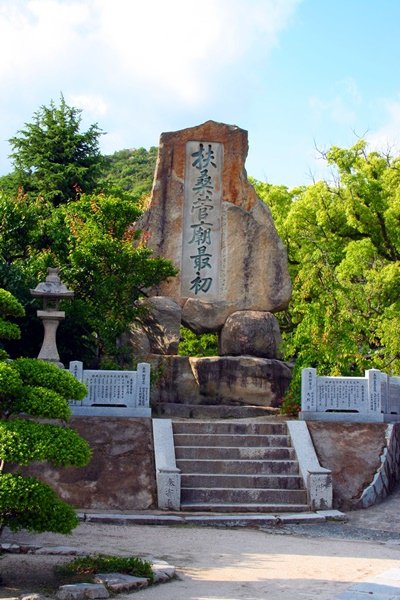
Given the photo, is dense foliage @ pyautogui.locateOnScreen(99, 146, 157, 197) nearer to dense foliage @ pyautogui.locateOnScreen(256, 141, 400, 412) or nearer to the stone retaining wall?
dense foliage @ pyautogui.locateOnScreen(256, 141, 400, 412)

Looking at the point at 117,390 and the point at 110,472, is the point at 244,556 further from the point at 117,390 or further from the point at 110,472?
the point at 117,390

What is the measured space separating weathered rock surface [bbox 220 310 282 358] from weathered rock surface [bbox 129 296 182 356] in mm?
1121

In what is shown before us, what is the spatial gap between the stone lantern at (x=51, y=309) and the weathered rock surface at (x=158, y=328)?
7.67 ft

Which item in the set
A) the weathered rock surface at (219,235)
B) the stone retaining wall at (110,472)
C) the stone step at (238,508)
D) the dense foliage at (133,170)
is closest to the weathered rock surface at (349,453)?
the stone step at (238,508)

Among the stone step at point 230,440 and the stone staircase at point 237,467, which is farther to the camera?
the stone step at point 230,440

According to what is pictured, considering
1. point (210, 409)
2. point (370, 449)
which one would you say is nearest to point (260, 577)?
point (370, 449)

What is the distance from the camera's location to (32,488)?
6973 millimetres

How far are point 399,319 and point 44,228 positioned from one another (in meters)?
8.80

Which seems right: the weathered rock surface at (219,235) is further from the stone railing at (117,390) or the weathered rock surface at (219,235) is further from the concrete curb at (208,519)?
the concrete curb at (208,519)

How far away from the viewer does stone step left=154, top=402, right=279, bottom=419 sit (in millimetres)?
15750

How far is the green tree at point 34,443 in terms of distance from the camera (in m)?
6.93

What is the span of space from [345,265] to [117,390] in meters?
9.70

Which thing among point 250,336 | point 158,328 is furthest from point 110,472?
point 250,336

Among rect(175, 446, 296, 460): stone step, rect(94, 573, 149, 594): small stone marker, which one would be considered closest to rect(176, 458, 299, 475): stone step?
rect(175, 446, 296, 460): stone step
